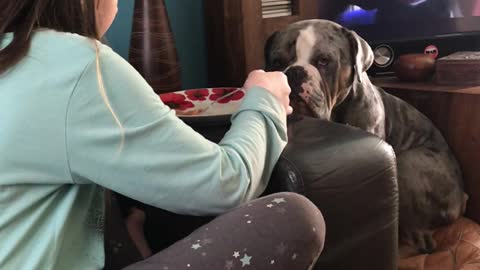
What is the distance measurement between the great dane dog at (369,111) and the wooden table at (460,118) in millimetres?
36

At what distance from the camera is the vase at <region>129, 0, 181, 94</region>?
1692mm

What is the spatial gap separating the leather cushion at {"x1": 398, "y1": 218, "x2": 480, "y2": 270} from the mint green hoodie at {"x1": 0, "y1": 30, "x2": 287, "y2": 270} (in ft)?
2.89

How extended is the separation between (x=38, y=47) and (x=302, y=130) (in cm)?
54

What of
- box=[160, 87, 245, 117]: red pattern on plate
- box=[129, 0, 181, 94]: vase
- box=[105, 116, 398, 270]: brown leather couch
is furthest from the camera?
box=[129, 0, 181, 94]: vase

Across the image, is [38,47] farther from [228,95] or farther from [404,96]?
[404,96]

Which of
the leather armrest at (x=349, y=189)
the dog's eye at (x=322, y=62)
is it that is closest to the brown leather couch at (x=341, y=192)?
the leather armrest at (x=349, y=189)

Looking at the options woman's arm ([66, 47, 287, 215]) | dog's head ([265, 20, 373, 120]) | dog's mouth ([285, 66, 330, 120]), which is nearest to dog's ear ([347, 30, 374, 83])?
dog's head ([265, 20, 373, 120])

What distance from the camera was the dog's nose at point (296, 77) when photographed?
1396 millimetres

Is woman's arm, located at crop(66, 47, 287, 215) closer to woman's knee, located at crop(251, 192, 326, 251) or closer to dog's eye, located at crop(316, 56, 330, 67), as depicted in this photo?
woman's knee, located at crop(251, 192, 326, 251)

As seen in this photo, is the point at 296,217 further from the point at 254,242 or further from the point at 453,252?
the point at 453,252

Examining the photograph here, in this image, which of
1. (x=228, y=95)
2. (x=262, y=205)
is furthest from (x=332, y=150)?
(x=228, y=95)

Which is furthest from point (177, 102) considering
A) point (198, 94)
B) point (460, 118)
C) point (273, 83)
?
point (460, 118)

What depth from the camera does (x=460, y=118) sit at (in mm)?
1617

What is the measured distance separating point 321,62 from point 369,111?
0.66ft
